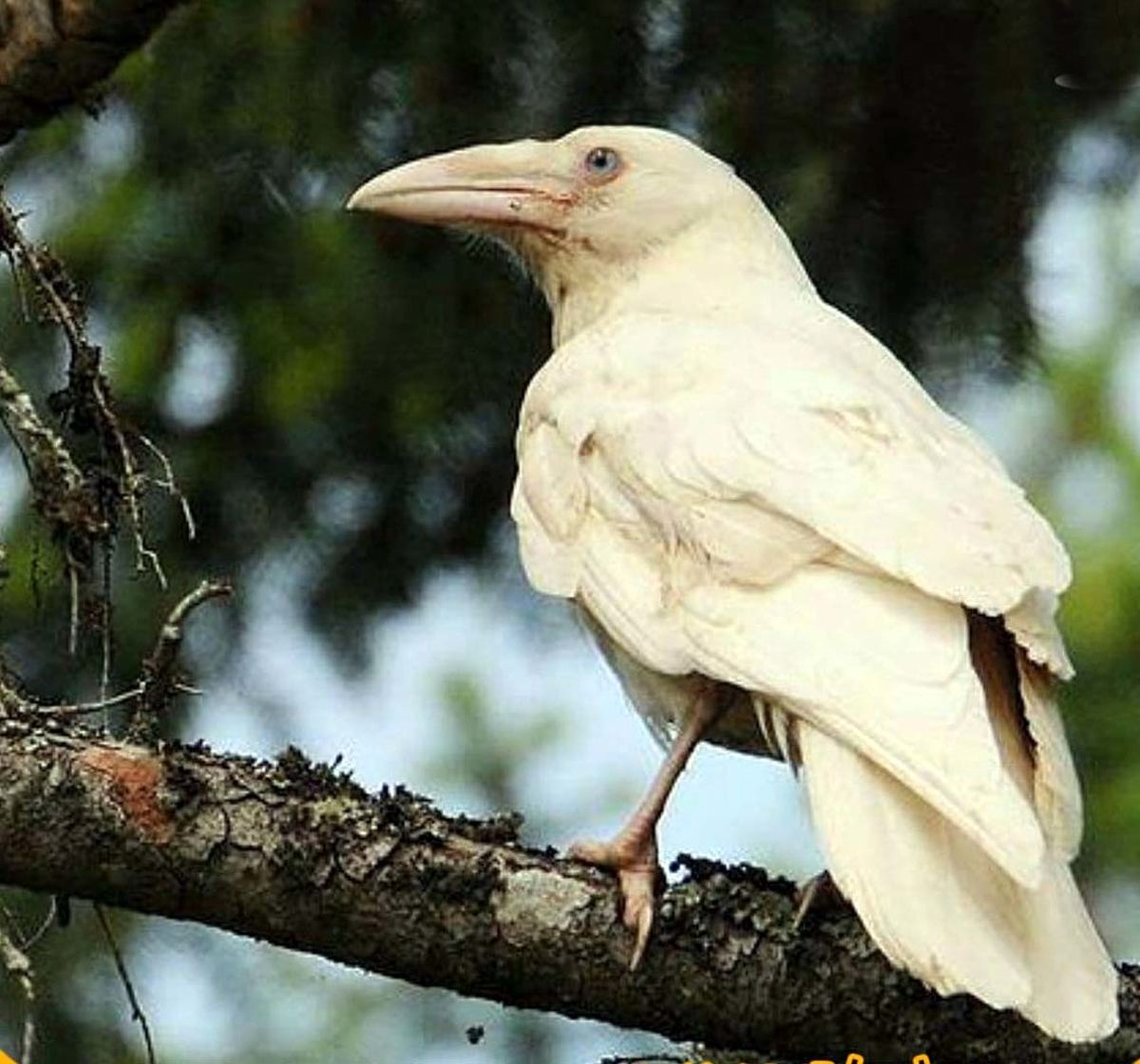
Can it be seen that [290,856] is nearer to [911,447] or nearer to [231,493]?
[911,447]

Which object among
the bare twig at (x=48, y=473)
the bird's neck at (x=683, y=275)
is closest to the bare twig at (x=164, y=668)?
the bare twig at (x=48, y=473)

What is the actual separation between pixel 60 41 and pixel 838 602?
5.51 ft

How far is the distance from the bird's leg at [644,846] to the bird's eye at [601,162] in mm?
1230

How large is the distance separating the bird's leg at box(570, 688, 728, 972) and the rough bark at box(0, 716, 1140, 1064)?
0.08ft

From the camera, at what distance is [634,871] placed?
477 centimetres

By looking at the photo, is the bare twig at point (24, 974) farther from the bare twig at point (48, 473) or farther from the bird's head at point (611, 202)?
the bird's head at point (611, 202)

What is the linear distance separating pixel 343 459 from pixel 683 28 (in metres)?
0.96

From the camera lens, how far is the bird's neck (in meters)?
6.00

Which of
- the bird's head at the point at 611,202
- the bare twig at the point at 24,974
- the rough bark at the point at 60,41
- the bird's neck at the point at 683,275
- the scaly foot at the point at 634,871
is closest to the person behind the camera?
the bare twig at the point at 24,974

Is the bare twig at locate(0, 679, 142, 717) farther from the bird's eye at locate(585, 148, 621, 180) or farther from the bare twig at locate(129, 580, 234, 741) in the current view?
the bird's eye at locate(585, 148, 621, 180)

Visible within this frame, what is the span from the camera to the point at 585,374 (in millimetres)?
5504

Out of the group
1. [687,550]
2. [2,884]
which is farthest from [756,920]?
[2,884]

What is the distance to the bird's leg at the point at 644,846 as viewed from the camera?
184 inches

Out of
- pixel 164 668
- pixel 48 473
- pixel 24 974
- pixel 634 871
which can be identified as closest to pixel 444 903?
pixel 634 871
